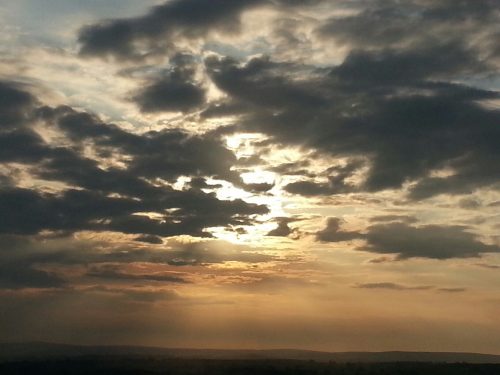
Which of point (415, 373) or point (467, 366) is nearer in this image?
point (415, 373)

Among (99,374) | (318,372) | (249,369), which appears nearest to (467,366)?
(318,372)

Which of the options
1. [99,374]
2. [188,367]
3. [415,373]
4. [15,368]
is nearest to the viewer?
[415,373]

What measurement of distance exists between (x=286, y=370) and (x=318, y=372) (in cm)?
530

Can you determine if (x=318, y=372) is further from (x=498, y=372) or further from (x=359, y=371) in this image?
(x=498, y=372)

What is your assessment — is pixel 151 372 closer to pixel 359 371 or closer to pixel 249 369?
pixel 249 369

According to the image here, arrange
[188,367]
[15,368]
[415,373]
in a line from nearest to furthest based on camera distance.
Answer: [415,373] < [188,367] < [15,368]

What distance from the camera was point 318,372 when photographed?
11650 cm

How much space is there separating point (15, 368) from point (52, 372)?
14470 millimetres

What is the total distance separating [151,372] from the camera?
378 ft

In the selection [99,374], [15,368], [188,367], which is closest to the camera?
[99,374]

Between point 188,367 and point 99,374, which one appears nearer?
point 99,374

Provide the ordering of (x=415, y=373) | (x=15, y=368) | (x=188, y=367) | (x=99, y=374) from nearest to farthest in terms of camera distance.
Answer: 1. (x=415, y=373)
2. (x=99, y=374)
3. (x=188, y=367)
4. (x=15, y=368)

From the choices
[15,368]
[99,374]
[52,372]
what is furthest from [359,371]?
[15,368]

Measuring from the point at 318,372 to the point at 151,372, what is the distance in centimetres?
2749
